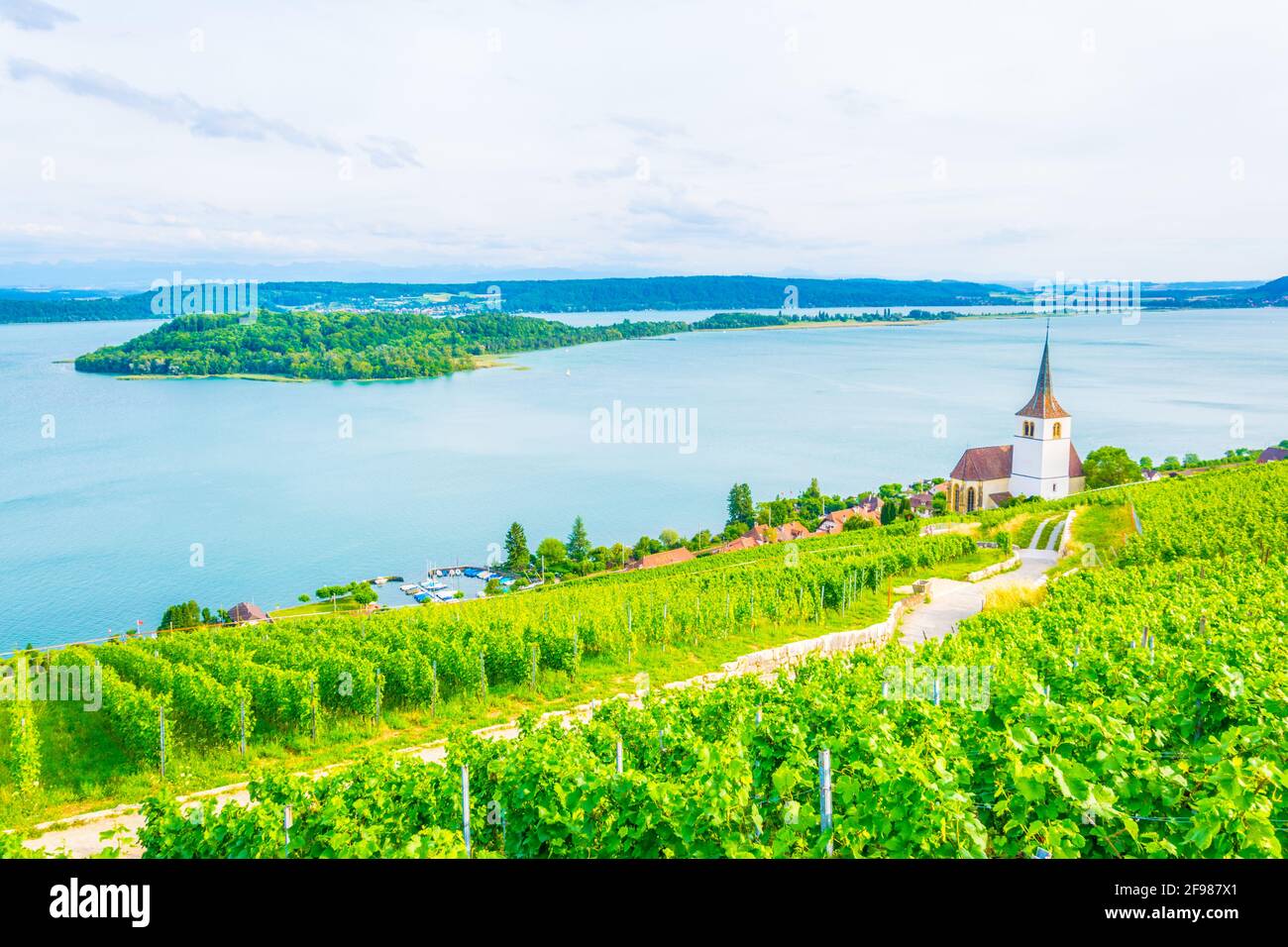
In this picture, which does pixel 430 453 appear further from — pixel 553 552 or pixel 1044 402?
pixel 1044 402

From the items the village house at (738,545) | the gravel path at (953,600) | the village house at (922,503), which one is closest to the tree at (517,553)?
the village house at (738,545)

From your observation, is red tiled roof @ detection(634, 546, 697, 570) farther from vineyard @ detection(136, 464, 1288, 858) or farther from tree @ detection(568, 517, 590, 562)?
vineyard @ detection(136, 464, 1288, 858)

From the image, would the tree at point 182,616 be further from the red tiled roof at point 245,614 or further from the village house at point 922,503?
the village house at point 922,503

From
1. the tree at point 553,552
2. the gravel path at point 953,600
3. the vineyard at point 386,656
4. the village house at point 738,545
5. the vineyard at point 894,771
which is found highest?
the vineyard at point 894,771

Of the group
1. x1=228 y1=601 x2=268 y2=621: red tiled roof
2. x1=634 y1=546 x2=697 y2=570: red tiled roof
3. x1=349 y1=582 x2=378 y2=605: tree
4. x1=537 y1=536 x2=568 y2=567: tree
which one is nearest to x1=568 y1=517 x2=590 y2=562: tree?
x1=537 y1=536 x2=568 y2=567: tree

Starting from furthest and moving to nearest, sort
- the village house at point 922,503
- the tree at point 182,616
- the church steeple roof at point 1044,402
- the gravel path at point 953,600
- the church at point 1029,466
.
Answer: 1. the village house at point 922,503
2. the church at point 1029,466
3. the church steeple roof at point 1044,402
4. the tree at point 182,616
5. the gravel path at point 953,600

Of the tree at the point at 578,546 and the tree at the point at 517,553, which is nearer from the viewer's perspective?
the tree at the point at 517,553

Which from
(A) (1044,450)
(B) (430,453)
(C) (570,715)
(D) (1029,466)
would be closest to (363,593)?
(C) (570,715)
